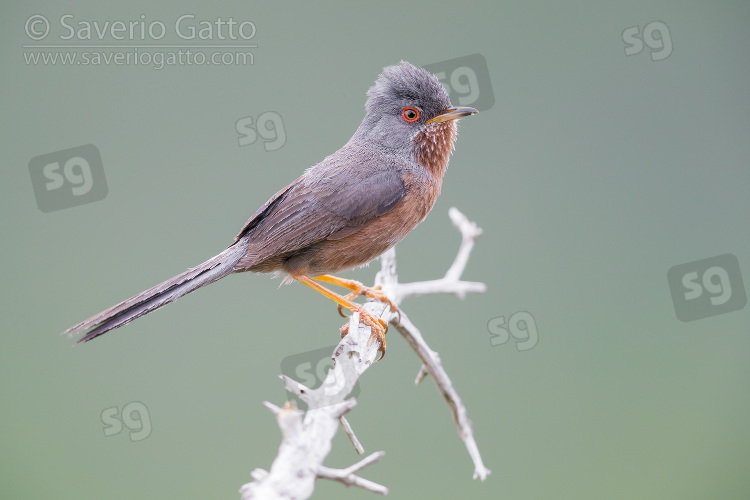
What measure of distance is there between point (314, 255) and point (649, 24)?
319cm

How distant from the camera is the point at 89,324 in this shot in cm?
250

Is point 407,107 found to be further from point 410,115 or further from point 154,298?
point 154,298

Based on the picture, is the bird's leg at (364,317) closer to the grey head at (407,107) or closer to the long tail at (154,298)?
the long tail at (154,298)

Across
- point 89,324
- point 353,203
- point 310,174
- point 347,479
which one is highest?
point 310,174

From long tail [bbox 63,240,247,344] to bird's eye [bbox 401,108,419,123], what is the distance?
1.10 m

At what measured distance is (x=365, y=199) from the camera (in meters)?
3.12

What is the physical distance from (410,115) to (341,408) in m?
1.90

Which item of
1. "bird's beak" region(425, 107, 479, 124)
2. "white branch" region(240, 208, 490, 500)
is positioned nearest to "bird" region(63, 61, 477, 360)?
"bird's beak" region(425, 107, 479, 124)

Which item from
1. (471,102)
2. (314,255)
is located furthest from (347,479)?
(471,102)

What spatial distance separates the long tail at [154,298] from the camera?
2.50m

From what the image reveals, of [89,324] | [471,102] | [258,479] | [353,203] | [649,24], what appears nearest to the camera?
[258,479]

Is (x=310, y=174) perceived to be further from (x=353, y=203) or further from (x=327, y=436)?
(x=327, y=436)

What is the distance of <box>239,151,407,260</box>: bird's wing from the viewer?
10.1ft

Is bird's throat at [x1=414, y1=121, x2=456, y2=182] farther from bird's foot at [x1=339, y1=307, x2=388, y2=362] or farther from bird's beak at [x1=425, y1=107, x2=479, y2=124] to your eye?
bird's foot at [x1=339, y1=307, x2=388, y2=362]
